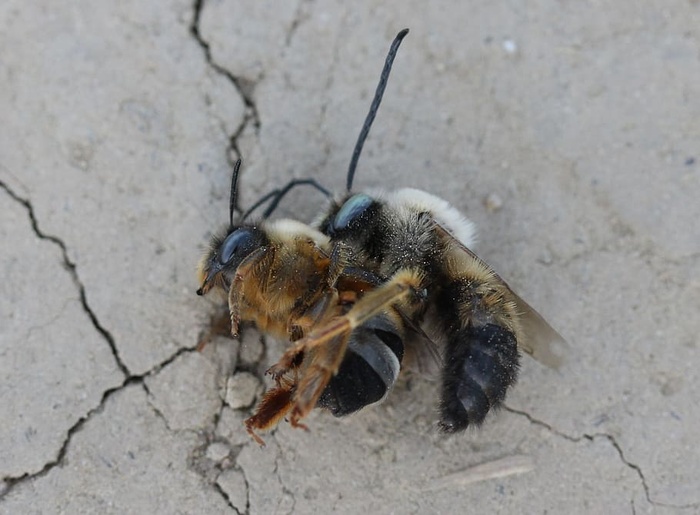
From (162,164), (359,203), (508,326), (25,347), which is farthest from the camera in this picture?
(162,164)

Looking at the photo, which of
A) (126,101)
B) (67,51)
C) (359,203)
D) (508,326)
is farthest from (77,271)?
(508,326)

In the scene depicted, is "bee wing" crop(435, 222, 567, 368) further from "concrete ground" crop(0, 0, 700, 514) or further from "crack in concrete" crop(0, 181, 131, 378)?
"crack in concrete" crop(0, 181, 131, 378)

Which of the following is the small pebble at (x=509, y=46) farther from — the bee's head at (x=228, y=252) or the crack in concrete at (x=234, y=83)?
the bee's head at (x=228, y=252)

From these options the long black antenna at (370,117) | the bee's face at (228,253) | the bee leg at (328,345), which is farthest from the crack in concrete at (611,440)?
the bee's face at (228,253)

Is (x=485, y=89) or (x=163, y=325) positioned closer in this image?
(x=163, y=325)

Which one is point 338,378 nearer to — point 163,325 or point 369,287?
point 369,287

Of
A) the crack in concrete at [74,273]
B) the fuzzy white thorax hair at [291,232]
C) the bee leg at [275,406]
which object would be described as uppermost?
the fuzzy white thorax hair at [291,232]

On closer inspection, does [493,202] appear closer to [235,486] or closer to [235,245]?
[235,245]

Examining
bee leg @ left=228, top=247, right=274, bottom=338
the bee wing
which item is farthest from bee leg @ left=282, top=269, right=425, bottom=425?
the bee wing
